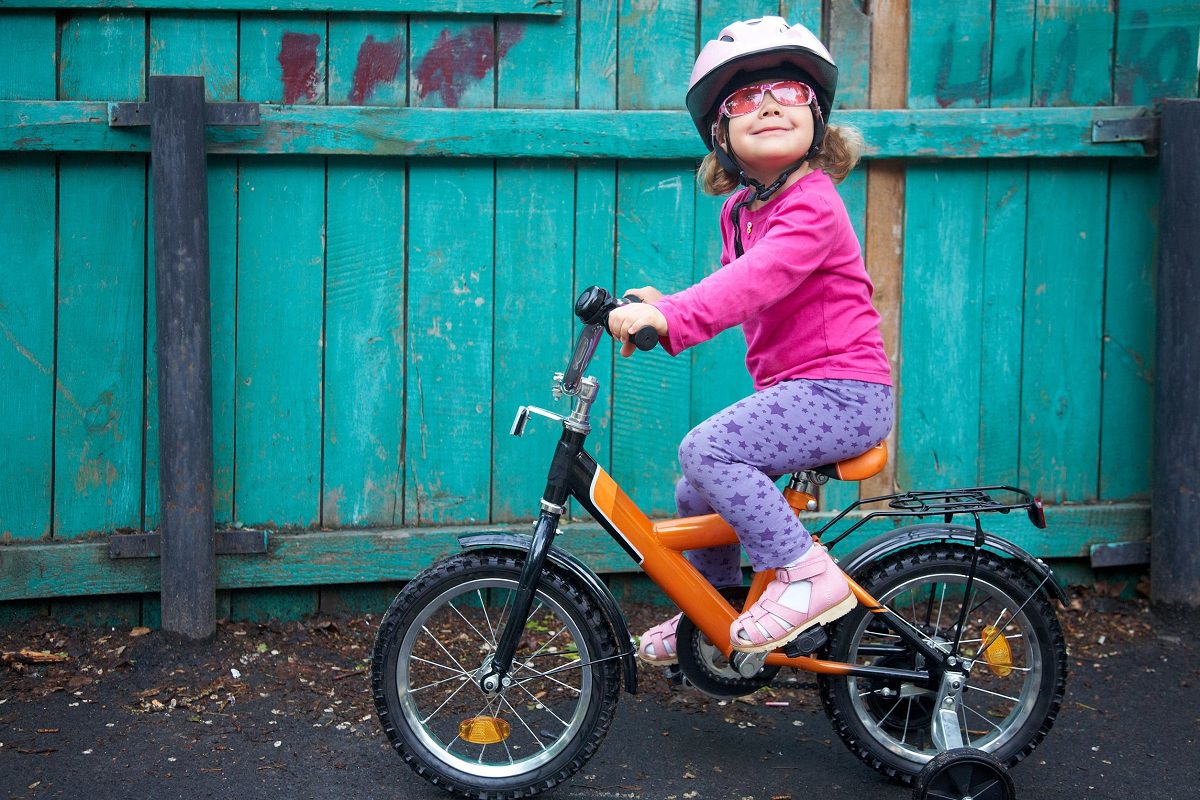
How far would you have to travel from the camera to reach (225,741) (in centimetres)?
347

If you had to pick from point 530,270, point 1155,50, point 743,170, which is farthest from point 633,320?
point 1155,50

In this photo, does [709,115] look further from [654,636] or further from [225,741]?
[225,741]

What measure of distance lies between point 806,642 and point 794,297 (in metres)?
0.81

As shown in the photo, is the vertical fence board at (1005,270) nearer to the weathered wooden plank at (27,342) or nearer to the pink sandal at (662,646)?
the pink sandal at (662,646)

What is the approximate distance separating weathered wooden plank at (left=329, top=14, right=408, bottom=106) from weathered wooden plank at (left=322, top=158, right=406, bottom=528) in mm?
198

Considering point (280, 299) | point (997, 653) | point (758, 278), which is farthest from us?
point (280, 299)

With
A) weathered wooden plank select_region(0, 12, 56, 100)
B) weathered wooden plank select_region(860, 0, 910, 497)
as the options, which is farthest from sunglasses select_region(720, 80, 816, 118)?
weathered wooden plank select_region(0, 12, 56, 100)

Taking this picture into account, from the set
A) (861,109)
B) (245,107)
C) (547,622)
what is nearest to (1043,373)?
(861,109)

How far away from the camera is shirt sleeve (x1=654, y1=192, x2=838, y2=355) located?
281 cm

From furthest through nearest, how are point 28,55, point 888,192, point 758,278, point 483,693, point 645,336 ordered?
point 888,192
point 28,55
point 483,693
point 758,278
point 645,336

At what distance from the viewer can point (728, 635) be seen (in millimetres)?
3111

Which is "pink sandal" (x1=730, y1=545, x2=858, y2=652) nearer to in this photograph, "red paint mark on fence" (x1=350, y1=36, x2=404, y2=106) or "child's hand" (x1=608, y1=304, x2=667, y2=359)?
"child's hand" (x1=608, y1=304, x2=667, y2=359)

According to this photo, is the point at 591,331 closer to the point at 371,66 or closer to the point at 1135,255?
the point at 371,66

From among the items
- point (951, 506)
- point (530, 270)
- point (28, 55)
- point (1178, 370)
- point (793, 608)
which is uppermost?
point (28, 55)
